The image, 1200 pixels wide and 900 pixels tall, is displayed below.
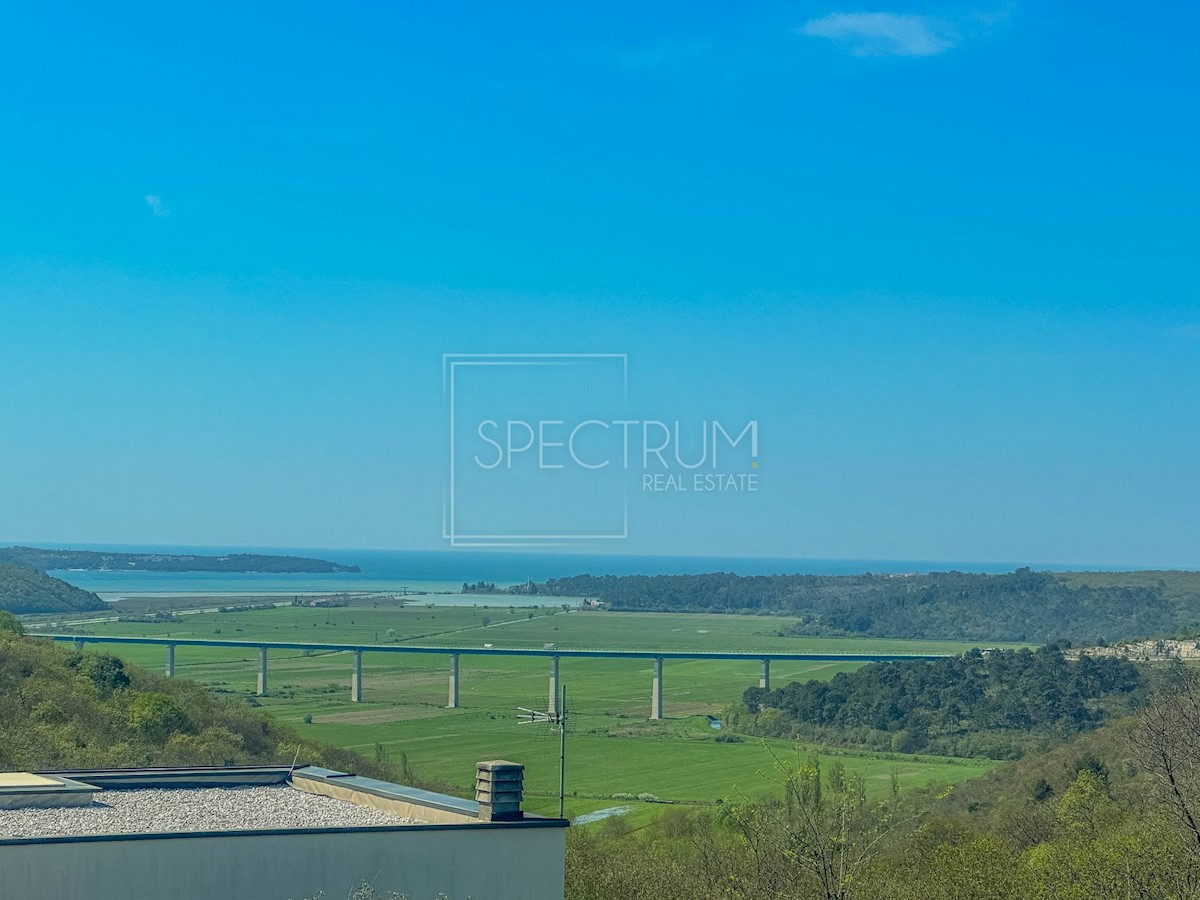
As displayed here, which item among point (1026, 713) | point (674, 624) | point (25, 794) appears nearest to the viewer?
point (25, 794)

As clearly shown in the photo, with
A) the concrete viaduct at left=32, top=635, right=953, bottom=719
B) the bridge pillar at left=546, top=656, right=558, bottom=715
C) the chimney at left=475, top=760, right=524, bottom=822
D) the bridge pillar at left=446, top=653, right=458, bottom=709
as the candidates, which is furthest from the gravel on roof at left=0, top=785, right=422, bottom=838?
the bridge pillar at left=446, top=653, right=458, bottom=709

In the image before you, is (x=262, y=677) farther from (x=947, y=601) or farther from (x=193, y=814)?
(x=193, y=814)

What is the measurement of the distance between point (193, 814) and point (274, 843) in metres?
2.54

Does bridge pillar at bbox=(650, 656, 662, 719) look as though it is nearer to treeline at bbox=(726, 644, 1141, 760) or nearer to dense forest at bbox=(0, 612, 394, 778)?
treeline at bbox=(726, 644, 1141, 760)

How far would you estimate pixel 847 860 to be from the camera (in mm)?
18844

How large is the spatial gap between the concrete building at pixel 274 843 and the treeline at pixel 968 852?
4395mm

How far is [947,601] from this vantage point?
11831 cm

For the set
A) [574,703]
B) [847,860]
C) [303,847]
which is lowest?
[574,703]

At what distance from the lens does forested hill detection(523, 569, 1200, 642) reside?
10544 cm

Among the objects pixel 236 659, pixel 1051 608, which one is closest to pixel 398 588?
pixel 236 659

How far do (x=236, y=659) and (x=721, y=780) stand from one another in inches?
2257

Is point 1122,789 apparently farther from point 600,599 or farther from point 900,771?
point 600,599

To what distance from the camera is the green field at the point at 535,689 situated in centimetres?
6075

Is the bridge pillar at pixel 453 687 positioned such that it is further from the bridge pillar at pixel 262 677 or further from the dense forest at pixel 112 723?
the dense forest at pixel 112 723
